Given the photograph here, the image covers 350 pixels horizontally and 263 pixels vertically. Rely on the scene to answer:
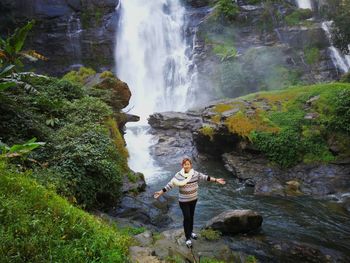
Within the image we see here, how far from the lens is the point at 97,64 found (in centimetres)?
3139

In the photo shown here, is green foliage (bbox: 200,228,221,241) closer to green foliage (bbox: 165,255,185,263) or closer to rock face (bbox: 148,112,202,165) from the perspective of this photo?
green foliage (bbox: 165,255,185,263)

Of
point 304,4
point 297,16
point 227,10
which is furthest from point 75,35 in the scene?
point 304,4

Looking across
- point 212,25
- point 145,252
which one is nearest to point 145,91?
point 212,25

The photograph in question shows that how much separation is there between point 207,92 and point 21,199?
2486cm

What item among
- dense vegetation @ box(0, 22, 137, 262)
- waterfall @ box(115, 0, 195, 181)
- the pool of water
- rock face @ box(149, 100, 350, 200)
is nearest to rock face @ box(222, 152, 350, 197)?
rock face @ box(149, 100, 350, 200)

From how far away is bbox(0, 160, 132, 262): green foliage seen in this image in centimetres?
417

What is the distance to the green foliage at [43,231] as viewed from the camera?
4172 mm

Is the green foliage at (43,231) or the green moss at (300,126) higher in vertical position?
the green foliage at (43,231)

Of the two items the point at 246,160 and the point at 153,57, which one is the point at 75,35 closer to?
the point at 153,57

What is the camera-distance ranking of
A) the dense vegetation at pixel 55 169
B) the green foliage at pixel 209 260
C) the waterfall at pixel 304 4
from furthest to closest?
1. the waterfall at pixel 304 4
2. the green foliage at pixel 209 260
3. the dense vegetation at pixel 55 169

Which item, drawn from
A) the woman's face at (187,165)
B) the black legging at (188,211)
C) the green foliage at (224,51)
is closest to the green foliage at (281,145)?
the black legging at (188,211)

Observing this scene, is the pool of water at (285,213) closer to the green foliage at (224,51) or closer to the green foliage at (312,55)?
the green foliage at (224,51)

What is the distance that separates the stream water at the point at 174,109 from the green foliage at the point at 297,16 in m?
9.51

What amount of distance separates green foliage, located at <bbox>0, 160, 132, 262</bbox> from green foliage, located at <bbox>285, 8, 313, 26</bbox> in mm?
30840
